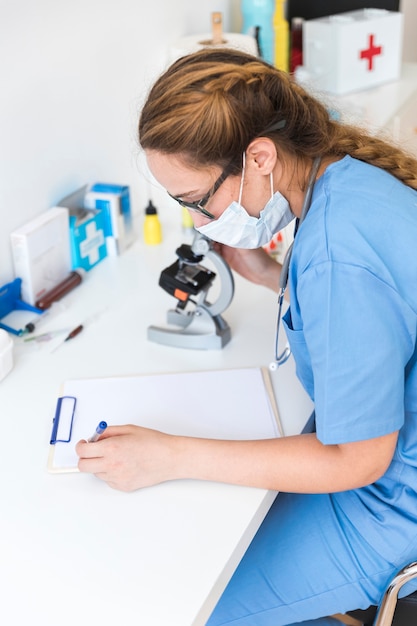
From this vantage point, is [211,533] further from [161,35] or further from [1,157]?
[161,35]

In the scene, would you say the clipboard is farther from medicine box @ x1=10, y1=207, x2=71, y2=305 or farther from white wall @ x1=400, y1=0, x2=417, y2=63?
white wall @ x1=400, y1=0, x2=417, y2=63

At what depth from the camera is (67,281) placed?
157cm

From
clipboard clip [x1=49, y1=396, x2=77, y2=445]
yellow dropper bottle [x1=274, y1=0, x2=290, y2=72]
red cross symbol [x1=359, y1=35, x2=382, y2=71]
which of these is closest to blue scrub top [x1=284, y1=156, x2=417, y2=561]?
clipboard clip [x1=49, y1=396, x2=77, y2=445]

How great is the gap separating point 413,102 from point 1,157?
160 centimetres

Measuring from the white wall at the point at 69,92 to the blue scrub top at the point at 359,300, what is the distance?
2.28 feet

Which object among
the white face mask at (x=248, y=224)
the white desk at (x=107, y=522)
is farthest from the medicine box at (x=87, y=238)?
the white face mask at (x=248, y=224)

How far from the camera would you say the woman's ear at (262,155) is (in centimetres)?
100

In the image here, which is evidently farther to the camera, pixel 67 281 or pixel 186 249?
pixel 67 281

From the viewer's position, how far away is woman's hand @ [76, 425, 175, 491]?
1.01 metres

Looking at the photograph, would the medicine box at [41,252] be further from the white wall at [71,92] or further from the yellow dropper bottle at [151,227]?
the yellow dropper bottle at [151,227]

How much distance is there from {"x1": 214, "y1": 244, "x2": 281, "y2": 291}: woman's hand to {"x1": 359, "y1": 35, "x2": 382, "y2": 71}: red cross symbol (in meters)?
1.24

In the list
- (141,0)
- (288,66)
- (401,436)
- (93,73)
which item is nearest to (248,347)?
(401,436)

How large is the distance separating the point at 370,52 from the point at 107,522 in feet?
6.32

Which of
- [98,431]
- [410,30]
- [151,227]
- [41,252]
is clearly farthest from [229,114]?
[410,30]
